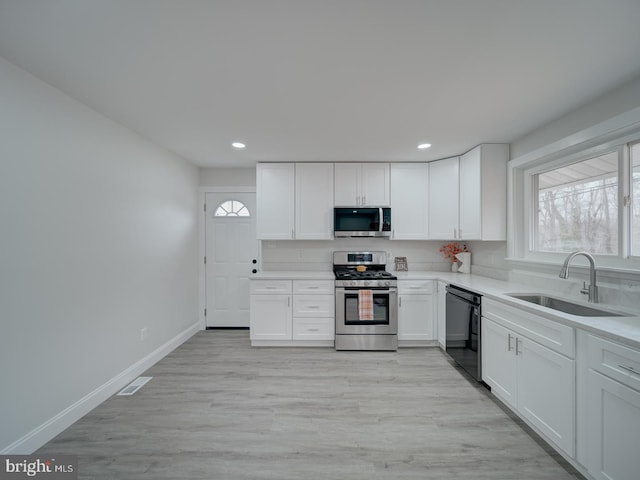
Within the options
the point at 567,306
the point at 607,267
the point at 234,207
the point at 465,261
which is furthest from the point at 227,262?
the point at 607,267

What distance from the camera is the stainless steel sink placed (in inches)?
74.7

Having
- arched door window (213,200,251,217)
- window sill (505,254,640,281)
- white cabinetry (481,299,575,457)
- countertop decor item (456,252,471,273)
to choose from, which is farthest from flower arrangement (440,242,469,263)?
arched door window (213,200,251,217)

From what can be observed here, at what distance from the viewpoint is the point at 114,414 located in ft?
6.91

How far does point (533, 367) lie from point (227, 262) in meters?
3.69

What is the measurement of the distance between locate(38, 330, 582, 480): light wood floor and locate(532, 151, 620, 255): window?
5.11 feet

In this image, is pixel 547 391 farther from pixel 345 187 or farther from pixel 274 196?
pixel 274 196

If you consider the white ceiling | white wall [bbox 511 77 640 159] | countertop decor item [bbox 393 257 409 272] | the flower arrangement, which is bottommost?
countertop decor item [bbox 393 257 409 272]

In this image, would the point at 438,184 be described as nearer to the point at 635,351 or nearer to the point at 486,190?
the point at 486,190

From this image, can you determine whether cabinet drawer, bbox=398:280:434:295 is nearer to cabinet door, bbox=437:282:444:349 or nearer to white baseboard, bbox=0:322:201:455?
cabinet door, bbox=437:282:444:349

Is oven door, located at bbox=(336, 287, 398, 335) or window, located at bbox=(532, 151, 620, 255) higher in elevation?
window, located at bbox=(532, 151, 620, 255)

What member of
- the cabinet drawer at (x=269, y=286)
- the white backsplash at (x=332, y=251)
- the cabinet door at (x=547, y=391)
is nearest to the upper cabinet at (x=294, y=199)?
the white backsplash at (x=332, y=251)

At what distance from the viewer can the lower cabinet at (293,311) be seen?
3.42 meters

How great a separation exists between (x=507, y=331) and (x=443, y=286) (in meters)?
1.15

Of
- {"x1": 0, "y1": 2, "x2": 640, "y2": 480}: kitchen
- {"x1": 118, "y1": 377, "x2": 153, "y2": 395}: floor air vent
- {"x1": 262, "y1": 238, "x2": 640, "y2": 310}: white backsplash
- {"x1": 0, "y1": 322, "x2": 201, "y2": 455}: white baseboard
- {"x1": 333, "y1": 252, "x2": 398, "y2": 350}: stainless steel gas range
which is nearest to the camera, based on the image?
{"x1": 0, "y1": 2, "x2": 640, "y2": 480}: kitchen
